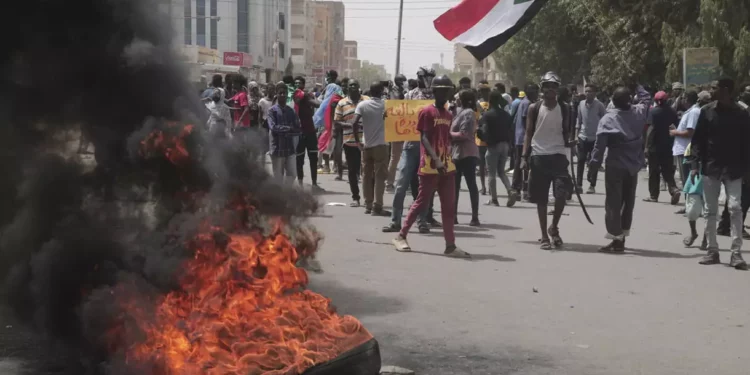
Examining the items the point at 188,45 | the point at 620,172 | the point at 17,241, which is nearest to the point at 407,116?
the point at 620,172

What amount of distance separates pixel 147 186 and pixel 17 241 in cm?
106

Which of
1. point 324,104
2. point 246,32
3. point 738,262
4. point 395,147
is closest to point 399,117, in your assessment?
point 395,147

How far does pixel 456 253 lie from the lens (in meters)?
10.0

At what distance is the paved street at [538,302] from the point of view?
6.21 m

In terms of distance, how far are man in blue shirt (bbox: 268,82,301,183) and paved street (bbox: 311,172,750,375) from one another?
8.22 ft

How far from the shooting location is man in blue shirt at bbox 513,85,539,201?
16.0m

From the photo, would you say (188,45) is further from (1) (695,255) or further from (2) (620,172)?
(1) (695,255)

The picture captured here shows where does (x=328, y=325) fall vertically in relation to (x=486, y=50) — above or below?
below

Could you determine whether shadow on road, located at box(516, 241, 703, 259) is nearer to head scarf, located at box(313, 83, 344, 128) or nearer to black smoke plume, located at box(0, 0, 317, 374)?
black smoke plume, located at box(0, 0, 317, 374)

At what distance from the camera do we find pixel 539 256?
10273 mm

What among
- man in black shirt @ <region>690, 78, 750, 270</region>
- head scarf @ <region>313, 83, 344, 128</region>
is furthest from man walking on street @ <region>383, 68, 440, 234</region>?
head scarf @ <region>313, 83, 344, 128</region>

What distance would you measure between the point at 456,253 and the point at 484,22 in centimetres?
262

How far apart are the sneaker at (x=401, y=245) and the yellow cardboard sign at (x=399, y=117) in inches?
84.5

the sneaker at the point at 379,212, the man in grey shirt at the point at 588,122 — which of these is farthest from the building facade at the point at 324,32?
the sneaker at the point at 379,212
